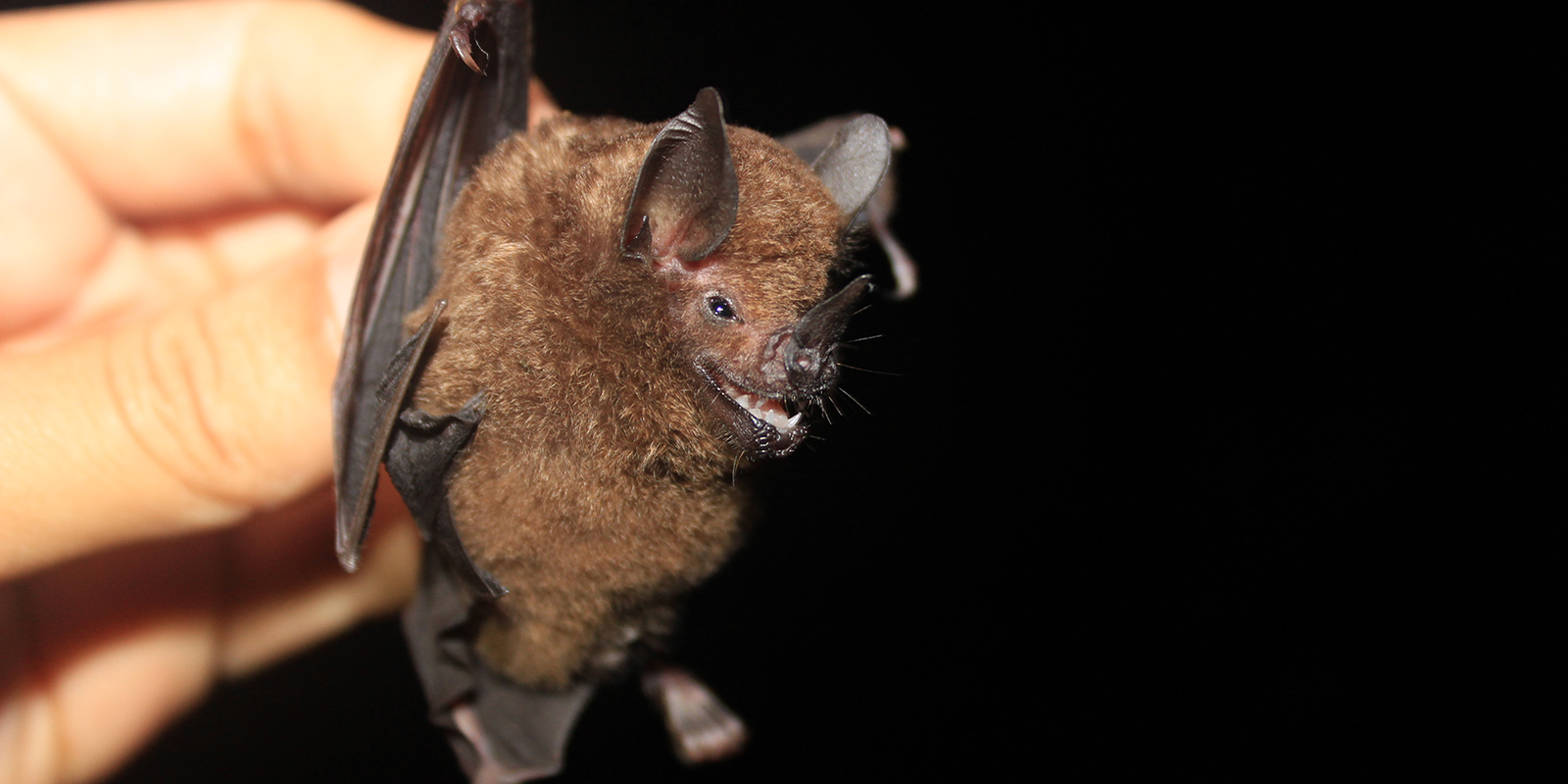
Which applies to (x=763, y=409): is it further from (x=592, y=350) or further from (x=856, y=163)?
(x=856, y=163)

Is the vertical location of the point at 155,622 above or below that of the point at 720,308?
below

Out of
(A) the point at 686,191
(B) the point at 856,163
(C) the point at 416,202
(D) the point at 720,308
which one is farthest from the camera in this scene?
(C) the point at 416,202

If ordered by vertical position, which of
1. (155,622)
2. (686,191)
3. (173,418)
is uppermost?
(686,191)

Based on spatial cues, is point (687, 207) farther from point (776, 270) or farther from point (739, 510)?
point (739, 510)

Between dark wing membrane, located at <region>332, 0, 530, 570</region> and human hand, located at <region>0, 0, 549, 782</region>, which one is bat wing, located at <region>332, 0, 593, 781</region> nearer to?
dark wing membrane, located at <region>332, 0, 530, 570</region>


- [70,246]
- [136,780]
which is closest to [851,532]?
[70,246]

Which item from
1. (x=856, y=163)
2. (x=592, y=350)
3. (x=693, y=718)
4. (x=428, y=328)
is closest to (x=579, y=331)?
(x=592, y=350)

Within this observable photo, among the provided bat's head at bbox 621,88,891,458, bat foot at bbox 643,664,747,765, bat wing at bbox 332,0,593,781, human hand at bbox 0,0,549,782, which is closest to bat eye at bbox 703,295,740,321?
bat's head at bbox 621,88,891,458
